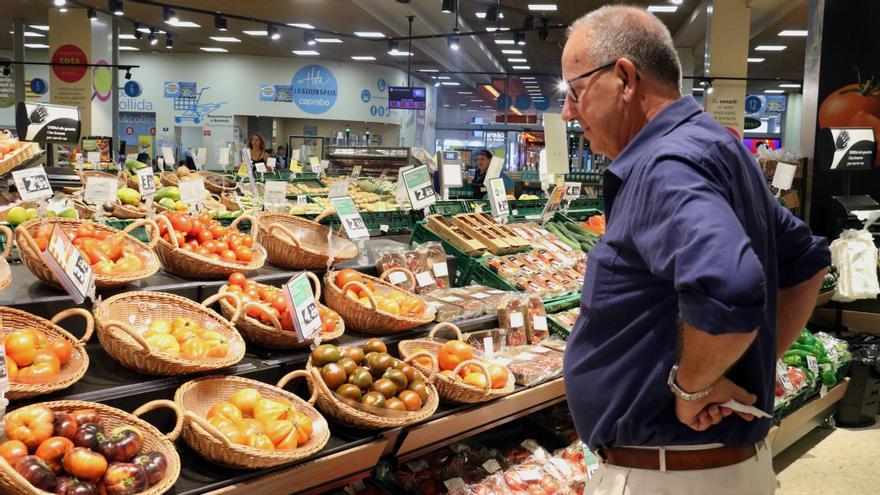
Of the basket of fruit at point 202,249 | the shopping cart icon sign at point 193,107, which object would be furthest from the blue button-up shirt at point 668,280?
the shopping cart icon sign at point 193,107

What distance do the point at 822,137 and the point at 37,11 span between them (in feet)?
49.4

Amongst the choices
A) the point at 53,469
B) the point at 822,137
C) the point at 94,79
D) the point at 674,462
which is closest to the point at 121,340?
the point at 53,469

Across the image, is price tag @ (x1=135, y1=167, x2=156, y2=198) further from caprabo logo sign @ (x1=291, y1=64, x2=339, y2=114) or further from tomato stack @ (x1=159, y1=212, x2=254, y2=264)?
caprabo logo sign @ (x1=291, y1=64, x2=339, y2=114)

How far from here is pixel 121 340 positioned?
2.49 metres

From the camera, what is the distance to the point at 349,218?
3820 millimetres

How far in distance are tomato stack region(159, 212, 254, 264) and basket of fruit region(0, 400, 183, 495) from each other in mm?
1243

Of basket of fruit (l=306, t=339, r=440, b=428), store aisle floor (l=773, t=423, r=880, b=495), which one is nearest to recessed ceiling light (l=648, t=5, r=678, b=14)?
store aisle floor (l=773, t=423, r=880, b=495)

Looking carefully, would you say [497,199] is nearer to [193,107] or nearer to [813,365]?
[813,365]

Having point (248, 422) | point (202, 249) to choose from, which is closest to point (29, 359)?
point (248, 422)

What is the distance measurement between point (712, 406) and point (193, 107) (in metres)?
21.2

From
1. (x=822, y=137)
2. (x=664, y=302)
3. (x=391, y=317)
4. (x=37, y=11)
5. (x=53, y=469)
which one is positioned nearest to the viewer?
(x=664, y=302)

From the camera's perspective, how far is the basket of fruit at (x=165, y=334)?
2508 millimetres

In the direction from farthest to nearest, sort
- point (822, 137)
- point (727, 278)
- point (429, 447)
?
point (822, 137)
point (429, 447)
point (727, 278)

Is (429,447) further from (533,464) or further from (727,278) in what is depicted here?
(727,278)
